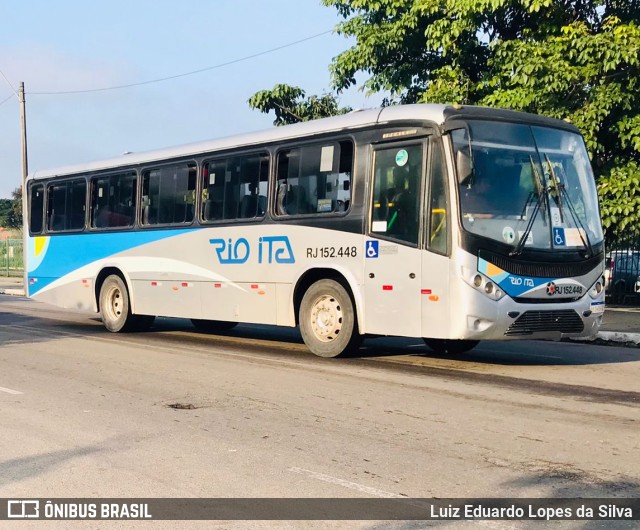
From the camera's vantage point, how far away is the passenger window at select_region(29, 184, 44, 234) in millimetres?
19072

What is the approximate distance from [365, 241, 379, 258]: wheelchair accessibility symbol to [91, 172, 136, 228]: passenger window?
6.32 m

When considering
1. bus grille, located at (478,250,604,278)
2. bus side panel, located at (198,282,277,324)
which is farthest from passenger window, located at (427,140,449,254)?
bus side panel, located at (198,282,277,324)

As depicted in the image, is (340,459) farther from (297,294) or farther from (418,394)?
(297,294)

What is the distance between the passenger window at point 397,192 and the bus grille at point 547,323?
1.58 metres

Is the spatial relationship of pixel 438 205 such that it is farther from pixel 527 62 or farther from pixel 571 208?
pixel 527 62

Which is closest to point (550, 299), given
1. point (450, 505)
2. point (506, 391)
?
point (506, 391)

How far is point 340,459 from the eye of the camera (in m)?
6.34

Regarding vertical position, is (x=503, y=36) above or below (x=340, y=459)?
above

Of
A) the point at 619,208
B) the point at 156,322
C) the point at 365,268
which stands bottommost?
the point at 156,322

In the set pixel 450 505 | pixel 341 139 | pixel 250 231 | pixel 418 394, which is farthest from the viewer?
pixel 250 231

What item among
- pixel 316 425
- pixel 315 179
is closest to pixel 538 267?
pixel 315 179

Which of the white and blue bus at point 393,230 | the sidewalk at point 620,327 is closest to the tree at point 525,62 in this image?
the sidewalk at point 620,327

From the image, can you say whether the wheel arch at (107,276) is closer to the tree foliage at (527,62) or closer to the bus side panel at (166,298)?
the bus side panel at (166,298)

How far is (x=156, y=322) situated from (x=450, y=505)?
48.9 ft
